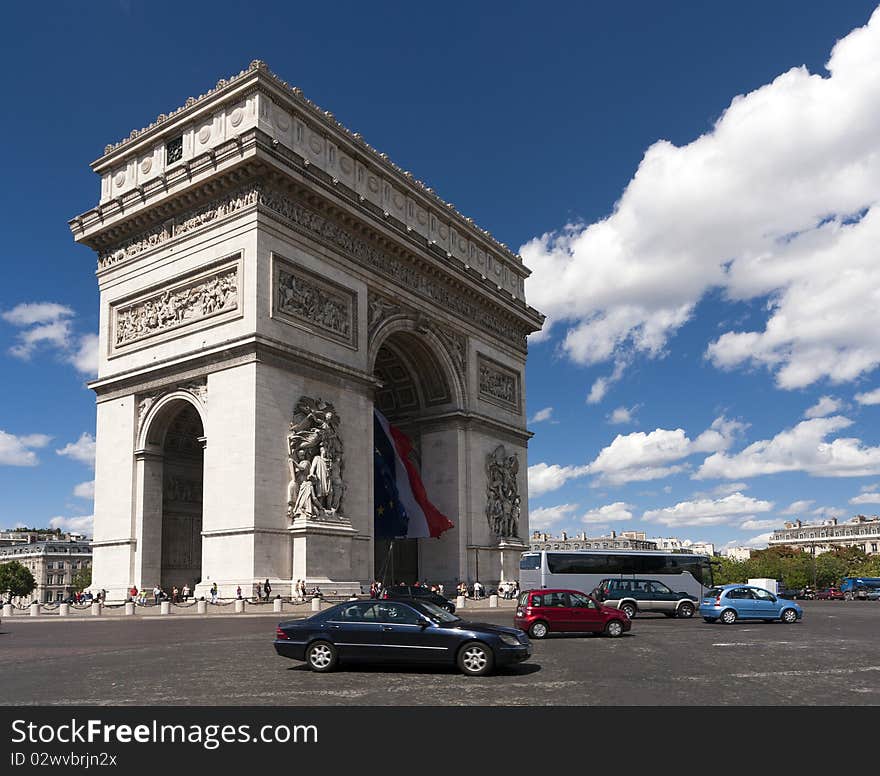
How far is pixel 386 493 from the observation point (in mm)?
44594

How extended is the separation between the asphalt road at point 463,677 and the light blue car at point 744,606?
6783mm

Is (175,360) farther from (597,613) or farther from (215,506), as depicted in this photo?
(597,613)

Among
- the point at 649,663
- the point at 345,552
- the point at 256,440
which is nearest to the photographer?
the point at 649,663

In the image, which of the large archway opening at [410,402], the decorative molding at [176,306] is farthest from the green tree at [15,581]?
the decorative molding at [176,306]

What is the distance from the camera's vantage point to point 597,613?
2253 centimetres

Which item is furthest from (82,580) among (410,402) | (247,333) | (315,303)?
(247,333)

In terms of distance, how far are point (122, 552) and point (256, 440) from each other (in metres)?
8.53

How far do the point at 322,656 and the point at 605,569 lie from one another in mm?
26883

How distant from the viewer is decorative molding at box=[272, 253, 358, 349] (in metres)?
36.3

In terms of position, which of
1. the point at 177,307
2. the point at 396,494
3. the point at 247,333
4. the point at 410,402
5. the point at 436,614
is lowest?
the point at 436,614

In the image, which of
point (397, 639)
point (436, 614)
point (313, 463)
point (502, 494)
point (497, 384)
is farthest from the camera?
point (497, 384)

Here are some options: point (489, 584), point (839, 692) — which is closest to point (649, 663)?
point (839, 692)

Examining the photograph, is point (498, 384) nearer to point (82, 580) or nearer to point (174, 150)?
point (174, 150)

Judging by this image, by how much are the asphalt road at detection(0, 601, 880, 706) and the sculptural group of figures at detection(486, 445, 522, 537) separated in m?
26.2
